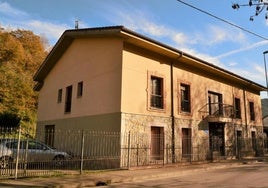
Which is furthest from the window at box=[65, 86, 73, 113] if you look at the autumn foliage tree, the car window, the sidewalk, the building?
the autumn foliage tree

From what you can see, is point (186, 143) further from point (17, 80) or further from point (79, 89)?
point (17, 80)

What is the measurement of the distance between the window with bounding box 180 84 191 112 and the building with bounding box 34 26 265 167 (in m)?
0.07

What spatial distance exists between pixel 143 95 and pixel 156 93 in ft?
4.48

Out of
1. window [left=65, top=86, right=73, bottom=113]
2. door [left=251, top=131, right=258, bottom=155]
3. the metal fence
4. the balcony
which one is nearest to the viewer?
the metal fence

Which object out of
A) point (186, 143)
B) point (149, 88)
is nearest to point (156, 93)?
point (149, 88)

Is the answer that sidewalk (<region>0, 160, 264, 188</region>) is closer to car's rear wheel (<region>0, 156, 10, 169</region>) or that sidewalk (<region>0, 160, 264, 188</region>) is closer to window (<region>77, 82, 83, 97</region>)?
car's rear wheel (<region>0, 156, 10, 169</region>)

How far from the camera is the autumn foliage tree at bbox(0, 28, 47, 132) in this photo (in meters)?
30.6

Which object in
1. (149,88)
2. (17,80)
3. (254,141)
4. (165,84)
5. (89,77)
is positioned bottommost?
(254,141)

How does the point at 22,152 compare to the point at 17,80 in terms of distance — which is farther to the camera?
the point at 17,80

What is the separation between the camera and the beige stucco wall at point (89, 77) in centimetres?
1534

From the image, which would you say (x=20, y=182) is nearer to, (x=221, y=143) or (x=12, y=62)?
(x=221, y=143)

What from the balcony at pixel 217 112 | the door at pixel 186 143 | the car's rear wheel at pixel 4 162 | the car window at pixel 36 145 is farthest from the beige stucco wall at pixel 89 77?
the balcony at pixel 217 112

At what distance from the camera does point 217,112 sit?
21109 mm

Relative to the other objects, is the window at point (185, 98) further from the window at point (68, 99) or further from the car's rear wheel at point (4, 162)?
the car's rear wheel at point (4, 162)
